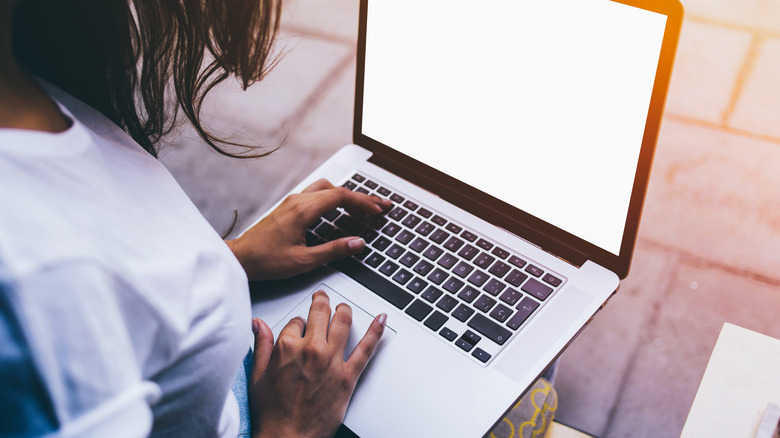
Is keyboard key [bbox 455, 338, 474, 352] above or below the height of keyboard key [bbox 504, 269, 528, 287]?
below

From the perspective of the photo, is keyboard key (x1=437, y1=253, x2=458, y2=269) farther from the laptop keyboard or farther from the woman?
the woman

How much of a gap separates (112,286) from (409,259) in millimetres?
455

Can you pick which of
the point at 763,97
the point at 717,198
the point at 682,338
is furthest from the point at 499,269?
the point at 763,97

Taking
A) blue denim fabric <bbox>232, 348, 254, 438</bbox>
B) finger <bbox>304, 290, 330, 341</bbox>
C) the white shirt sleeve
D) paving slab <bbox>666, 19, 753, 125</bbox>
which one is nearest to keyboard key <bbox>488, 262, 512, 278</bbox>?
finger <bbox>304, 290, 330, 341</bbox>

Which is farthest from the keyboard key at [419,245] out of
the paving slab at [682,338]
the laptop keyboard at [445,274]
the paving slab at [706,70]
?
the paving slab at [706,70]

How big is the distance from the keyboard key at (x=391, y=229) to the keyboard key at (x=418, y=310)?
120 mm

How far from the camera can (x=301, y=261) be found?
31.0 inches

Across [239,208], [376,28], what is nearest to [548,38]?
[376,28]

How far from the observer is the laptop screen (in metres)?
0.62

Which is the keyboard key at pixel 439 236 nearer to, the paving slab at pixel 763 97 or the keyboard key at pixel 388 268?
the keyboard key at pixel 388 268

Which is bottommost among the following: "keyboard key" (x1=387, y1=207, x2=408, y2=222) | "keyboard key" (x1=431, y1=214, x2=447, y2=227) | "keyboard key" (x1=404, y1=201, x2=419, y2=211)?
"keyboard key" (x1=387, y1=207, x2=408, y2=222)

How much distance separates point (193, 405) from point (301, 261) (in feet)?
1.05

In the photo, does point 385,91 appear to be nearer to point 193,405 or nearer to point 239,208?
point 193,405

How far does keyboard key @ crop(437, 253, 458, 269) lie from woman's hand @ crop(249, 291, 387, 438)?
0.38ft
